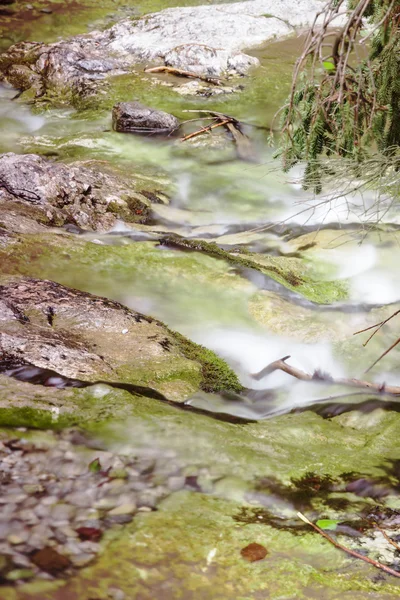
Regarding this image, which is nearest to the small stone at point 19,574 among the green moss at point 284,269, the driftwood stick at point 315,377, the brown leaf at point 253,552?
the brown leaf at point 253,552

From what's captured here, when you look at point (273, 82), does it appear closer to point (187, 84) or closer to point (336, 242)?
point (187, 84)

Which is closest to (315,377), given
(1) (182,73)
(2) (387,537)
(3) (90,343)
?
(3) (90,343)

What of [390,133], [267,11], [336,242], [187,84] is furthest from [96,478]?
[267,11]

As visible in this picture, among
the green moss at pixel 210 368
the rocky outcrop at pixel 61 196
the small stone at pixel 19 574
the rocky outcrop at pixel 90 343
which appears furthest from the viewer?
the rocky outcrop at pixel 61 196

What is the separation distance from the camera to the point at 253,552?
9.43ft

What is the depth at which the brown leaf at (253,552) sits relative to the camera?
2.84 metres

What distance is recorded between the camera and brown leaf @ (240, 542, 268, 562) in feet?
9.32

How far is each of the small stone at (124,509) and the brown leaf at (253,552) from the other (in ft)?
1.85

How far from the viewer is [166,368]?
4.62 meters

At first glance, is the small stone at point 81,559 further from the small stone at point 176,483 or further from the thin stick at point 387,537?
the thin stick at point 387,537

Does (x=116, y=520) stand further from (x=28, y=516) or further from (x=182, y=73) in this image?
(x=182, y=73)

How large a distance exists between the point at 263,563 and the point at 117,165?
7.08m

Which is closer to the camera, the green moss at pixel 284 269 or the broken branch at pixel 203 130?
the green moss at pixel 284 269

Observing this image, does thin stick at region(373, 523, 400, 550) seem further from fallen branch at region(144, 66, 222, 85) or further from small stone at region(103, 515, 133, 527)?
fallen branch at region(144, 66, 222, 85)
